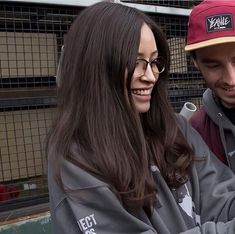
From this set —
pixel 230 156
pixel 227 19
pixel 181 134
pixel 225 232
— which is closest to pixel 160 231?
pixel 225 232

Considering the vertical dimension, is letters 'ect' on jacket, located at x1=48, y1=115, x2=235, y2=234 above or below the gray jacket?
below

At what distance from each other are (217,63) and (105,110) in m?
0.45

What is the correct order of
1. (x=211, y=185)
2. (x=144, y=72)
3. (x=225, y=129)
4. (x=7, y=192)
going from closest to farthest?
(x=144, y=72) < (x=211, y=185) < (x=225, y=129) < (x=7, y=192)

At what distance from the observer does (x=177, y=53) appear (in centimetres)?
265

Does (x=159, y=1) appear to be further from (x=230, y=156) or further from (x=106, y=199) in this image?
(x=106, y=199)

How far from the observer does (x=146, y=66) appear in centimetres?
119

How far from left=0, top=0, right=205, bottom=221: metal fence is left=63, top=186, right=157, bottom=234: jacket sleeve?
1197 millimetres

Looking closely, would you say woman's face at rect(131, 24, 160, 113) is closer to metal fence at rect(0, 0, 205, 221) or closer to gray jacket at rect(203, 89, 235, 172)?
gray jacket at rect(203, 89, 235, 172)

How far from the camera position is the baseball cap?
1352mm

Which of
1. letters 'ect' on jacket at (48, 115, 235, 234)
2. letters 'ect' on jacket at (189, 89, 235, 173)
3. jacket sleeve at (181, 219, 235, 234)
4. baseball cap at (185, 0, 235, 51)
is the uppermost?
baseball cap at (185, 0, 235, 51)

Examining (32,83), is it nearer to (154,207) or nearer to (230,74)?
(230,74)

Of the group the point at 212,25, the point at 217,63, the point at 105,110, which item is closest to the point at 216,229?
the point at 105,110

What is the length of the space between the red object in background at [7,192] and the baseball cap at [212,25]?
1.41 meters

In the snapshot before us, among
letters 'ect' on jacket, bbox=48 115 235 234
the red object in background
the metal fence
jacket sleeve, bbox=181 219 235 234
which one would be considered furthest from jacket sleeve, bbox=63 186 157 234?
the red object in background
